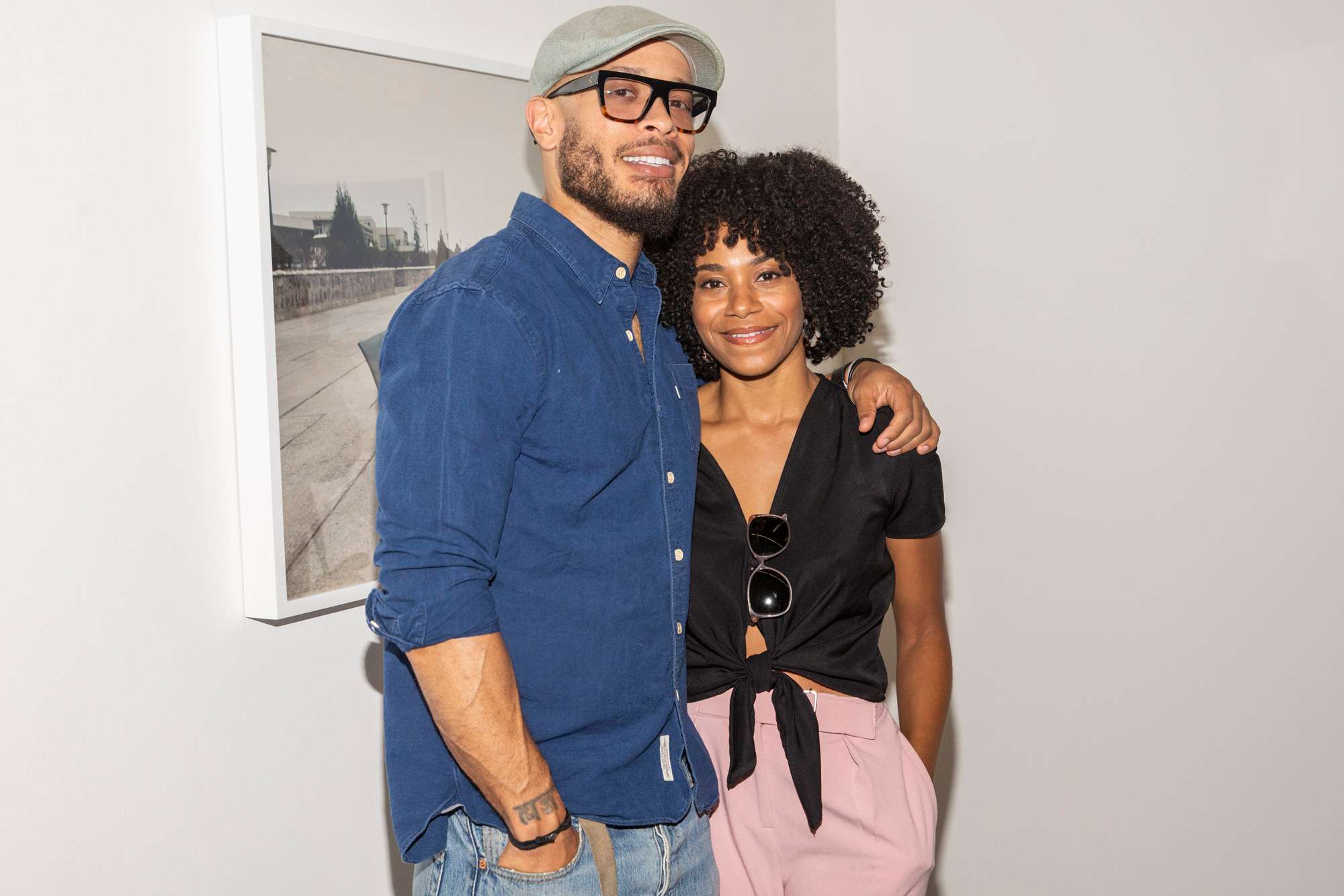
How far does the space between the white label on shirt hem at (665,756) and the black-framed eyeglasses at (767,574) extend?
292 millimetres

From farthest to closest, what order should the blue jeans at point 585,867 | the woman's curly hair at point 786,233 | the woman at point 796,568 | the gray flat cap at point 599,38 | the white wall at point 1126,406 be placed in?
the white wall at point 1126,406, the woman's curly hair at point 786,233, the woman at point 796,568, the gray flat cap at point 599,38, the blue jeans at point 585,867

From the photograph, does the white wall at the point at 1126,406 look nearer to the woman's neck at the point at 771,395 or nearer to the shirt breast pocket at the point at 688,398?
the woman's neck at the point at 771,395

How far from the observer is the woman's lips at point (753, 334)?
1821 mm

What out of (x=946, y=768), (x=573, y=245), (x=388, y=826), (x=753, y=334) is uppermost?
(x=573, y=245)

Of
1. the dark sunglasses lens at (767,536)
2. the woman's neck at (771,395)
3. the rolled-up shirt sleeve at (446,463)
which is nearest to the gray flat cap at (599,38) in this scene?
the rolled-up shirt sleeve at (446,463)

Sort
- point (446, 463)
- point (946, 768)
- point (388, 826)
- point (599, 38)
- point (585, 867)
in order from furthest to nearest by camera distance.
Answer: point (946, 768), point (388, 826), point (599, 38), point (585, 867), point (446, 463)

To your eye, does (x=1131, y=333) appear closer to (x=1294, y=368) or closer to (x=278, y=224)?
(x=1294, y=368)

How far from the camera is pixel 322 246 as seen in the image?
175 centimetres

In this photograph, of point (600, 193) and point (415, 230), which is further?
point (415, 230)

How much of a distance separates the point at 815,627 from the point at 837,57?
196 cm

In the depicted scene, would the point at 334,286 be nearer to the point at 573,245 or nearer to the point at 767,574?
the point at 573,245

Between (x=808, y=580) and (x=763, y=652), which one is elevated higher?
(x=808, y=580)

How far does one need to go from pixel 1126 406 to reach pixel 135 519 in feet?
7.05

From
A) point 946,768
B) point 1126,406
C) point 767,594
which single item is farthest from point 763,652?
point 946,768
